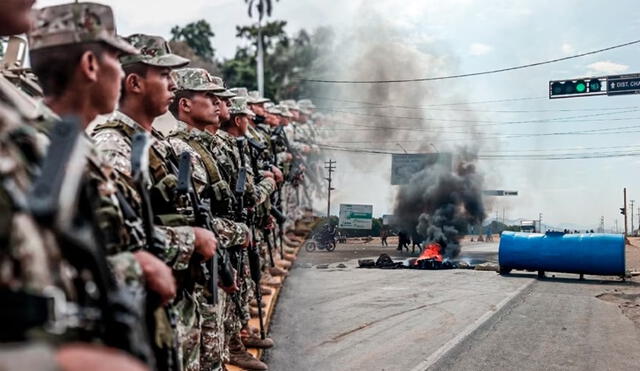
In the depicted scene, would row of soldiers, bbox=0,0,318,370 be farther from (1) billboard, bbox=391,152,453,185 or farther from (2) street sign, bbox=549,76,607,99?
(1) billboard, bbox=391,152,453,185

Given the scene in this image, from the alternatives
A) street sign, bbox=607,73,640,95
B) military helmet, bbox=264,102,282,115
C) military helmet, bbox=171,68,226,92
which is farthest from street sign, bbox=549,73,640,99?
military helmet, bbox=171,68,226,92

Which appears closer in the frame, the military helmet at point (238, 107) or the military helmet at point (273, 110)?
the military helmet at point (238, 107)

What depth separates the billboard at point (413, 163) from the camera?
30531 mm

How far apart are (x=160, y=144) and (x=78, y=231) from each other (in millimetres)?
1859

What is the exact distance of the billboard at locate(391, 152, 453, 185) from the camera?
30.5 meters

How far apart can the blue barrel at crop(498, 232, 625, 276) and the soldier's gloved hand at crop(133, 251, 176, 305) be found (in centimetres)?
1446

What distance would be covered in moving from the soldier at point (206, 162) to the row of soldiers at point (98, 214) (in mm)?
13

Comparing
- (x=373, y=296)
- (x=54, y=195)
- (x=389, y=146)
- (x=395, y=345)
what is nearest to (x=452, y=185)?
(x=389, y=146)

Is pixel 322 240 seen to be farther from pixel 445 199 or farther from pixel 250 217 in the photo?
pixel 445 199

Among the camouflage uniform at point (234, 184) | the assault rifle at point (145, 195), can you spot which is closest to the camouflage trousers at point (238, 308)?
the camouflage uniform at point (234, 184)

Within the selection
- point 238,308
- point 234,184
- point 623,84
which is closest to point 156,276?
point 234,184

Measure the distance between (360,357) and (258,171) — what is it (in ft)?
5.89

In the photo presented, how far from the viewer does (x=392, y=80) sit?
28.2m

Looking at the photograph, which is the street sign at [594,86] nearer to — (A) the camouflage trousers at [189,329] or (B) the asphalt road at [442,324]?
(B) the asphalt road at [442,324]
